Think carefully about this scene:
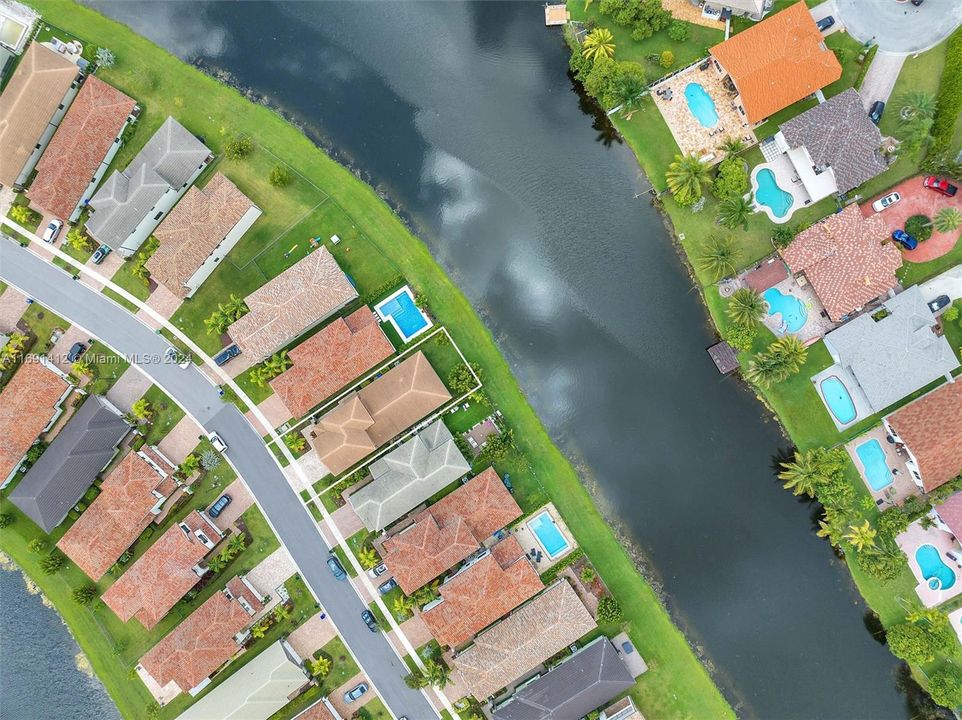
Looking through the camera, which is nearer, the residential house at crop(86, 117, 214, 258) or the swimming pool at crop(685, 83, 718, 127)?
the residential house at crop(86, 117, 214, 258)

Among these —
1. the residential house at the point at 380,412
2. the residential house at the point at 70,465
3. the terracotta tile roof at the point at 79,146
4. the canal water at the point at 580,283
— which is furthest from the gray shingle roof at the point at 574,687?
the terracotta tile roof at the point at 79,146

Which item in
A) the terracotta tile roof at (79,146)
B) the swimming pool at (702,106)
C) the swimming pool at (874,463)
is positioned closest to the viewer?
the swimming pool at (874,463)

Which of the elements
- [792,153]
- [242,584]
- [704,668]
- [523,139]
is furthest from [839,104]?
[242,584]

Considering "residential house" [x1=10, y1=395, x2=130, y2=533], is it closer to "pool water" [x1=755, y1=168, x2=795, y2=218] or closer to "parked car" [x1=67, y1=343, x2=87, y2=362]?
"parked car" [x1=67, y1=343, x2=87, y2=362]

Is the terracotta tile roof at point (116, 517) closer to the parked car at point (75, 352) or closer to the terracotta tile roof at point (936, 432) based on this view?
the parked car at point (75, 352)

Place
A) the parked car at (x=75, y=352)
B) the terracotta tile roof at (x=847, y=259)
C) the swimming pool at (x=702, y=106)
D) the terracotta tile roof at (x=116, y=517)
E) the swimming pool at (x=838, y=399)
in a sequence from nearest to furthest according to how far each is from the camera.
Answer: the terracotta tile roof at (x=847, y=259) < the swimming pool at (x=838, y=399) < the terracotta tile roof at (x=116, y=517) < the swimming pool at (x=702, y=106) < the parked car at (x=75, y=352)

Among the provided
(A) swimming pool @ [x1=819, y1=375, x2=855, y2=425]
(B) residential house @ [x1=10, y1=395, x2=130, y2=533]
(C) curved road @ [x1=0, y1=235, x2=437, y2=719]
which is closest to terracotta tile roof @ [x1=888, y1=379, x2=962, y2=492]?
(A) swimming pool @ [x1=819, y1=375, x2=855, y2=425]
